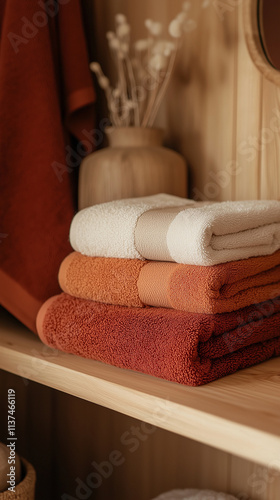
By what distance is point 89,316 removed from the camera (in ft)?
2.27

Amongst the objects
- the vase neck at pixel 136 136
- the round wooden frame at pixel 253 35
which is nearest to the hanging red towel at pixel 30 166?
the vase neck at pixel 136 136

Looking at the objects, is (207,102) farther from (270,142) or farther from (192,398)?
(192,398)

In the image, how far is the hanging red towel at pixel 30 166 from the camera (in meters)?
0.85

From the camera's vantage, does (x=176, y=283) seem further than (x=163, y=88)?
No

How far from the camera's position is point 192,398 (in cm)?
55

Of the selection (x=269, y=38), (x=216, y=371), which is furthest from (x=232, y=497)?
(x=269, y=38)

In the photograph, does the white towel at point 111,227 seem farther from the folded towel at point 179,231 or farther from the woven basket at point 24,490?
the woven basket at point 24,490

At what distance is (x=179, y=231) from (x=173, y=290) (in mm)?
71

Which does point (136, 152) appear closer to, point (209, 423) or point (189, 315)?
point (189, 315)

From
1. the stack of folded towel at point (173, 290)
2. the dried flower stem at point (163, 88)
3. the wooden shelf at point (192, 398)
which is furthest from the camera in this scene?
the dried flower stem at point (163, 88)

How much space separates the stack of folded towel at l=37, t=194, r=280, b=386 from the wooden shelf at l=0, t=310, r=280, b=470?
0.05ft

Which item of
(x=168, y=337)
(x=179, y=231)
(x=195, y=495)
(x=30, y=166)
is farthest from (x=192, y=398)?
(x=30, y=166)

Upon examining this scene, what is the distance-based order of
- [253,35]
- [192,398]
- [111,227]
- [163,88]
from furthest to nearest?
[163,88] < [253,35] < [111,227] < [192,398]

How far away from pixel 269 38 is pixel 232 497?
73cm
